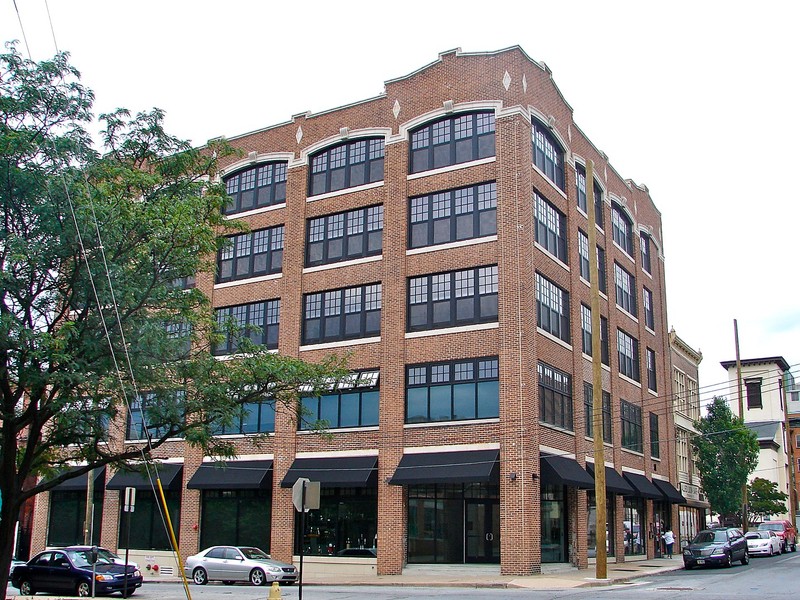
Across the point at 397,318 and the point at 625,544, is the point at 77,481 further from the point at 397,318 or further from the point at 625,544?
the point at 625,544

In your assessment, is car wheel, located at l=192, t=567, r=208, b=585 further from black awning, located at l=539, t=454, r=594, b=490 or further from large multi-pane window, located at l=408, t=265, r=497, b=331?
black awning, located at l=539, t=454, r=594, b=490

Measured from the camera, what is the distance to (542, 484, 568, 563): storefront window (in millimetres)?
31938

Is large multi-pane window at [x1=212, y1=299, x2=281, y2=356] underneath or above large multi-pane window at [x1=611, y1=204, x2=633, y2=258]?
underneath

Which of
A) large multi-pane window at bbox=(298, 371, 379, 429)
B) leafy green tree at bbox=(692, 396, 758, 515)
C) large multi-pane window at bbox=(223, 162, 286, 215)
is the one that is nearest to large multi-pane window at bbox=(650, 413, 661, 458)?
leafy green tree at bbox=(692, 396, 758, 515)

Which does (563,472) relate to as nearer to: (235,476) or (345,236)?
(345,236)

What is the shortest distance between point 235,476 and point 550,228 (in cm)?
1583

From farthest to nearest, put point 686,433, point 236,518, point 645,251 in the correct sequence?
1. point 686,433
2. point 645,251
3. point 236,518

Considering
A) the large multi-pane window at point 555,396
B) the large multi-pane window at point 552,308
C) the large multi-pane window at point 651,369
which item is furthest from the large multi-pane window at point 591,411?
the large multi-pane window at point 651,369

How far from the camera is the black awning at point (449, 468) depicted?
29.6 m

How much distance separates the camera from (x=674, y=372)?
5275cm

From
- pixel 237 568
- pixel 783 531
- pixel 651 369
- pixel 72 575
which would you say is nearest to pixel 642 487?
pixel 651 369

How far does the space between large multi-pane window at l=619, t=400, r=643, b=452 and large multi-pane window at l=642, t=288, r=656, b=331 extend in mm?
5575

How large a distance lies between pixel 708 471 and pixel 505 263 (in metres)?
27.9

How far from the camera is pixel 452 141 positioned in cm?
3416
